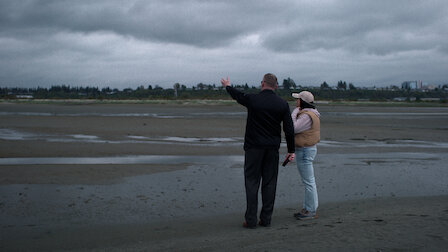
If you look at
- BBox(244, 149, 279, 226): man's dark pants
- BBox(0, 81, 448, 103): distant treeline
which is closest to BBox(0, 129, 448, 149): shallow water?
BBox(244, 149, 279, 226): man's dark pants

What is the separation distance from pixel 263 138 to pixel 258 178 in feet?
1.77

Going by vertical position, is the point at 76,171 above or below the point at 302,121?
below

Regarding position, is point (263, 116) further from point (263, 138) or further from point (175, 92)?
point (175, 92)

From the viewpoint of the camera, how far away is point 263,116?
196 inches

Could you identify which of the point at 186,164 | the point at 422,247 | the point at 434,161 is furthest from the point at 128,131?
the point at 422,247

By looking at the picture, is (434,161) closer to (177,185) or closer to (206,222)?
(177,185)

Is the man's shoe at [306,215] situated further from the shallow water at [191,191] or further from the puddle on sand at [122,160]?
the puddle on sand at [122,160]

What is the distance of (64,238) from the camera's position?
4672 millimetres

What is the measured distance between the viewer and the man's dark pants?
5.01 m

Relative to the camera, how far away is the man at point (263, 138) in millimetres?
4992

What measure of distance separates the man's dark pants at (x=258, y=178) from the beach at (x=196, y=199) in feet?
0.74

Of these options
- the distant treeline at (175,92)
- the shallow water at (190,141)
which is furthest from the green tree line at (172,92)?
the shallow water at (190,141)

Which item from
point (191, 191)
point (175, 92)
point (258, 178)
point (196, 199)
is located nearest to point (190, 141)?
point (191, 191)

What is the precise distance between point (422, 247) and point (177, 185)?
4.80 m
